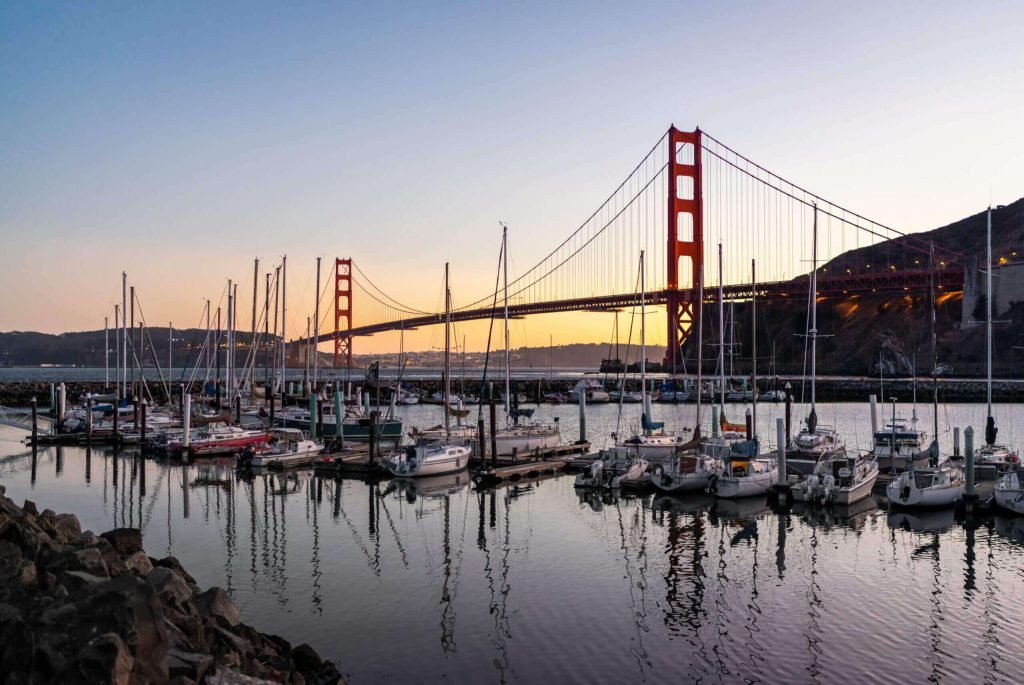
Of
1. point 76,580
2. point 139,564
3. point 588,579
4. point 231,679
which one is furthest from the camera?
point 588,579

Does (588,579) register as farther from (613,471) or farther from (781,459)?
(613,471)

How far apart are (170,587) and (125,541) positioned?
3079mm

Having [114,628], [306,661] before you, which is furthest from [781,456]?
[114,628]

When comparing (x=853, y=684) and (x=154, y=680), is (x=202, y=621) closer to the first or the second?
(x=154, y=680)

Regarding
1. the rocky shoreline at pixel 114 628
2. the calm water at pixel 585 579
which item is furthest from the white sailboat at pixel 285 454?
the rocky shoreline at pixel 114 628

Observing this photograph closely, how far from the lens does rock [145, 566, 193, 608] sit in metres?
8.79

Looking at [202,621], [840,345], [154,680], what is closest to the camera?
[154,680]

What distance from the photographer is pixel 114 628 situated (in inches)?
279

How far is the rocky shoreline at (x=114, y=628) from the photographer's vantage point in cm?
688

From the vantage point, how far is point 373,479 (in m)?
25.5

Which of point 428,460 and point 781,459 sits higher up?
point 781,459

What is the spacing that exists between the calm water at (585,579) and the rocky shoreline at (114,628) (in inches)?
75.6

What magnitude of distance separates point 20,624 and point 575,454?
2436 centimetres

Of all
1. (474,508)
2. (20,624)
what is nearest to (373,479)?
(474,508)
